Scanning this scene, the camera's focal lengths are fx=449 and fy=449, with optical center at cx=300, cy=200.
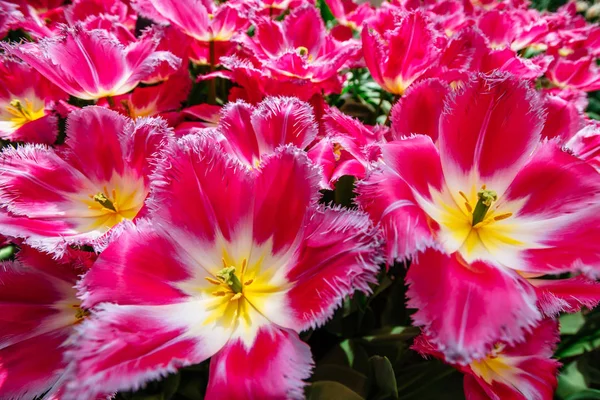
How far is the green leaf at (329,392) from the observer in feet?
1.49

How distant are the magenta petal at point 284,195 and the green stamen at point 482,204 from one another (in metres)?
0.16

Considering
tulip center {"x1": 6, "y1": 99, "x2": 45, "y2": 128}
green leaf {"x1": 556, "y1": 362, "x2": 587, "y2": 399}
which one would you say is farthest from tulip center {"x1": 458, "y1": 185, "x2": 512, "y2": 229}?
tulip center {"x1": 6, "y1": 99, "x2": 45, "y2": 128}

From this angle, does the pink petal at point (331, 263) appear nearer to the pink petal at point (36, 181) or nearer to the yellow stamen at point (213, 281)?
the yellow stamen at point (213, 281)

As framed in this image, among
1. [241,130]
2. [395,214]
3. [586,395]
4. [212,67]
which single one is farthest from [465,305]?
[212,67]

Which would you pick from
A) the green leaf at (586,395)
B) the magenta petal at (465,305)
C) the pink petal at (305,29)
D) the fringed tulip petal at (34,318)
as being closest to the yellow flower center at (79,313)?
the fringed tulip petal at (34,318)

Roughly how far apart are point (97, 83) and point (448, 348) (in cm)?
48

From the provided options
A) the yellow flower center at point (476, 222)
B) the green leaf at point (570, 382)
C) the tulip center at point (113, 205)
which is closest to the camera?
the yellow flower center at point (476, 222)

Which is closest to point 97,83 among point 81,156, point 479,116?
point 81,156

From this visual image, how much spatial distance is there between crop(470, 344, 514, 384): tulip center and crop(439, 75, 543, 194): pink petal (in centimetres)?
19

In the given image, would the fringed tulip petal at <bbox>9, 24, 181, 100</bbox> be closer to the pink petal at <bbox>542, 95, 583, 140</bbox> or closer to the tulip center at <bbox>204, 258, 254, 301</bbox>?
the tulip center at <bbox>204, 258, 254, 301</bbox>

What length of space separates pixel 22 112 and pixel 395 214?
0.58 meters

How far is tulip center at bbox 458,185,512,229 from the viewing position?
1.31 ft

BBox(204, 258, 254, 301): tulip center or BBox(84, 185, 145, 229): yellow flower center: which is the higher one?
BBox(204, 258, 254, 301): tulip center

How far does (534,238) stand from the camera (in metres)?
0.39
